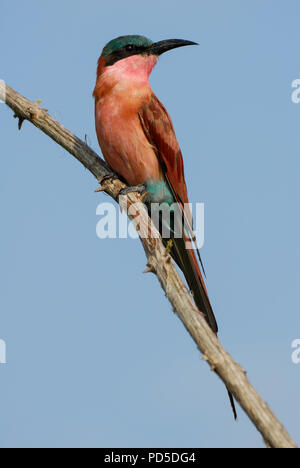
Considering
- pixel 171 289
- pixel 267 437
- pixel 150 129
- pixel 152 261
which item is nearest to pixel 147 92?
pixel 150 129

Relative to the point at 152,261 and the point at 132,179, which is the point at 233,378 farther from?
the point at 132,179

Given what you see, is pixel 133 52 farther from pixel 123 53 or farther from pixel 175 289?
pixel 175 289

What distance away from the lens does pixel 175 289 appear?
379cm

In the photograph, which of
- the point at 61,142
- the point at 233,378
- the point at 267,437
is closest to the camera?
the point at 267,437

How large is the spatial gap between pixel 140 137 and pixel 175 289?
2.13 m

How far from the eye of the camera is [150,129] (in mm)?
5562

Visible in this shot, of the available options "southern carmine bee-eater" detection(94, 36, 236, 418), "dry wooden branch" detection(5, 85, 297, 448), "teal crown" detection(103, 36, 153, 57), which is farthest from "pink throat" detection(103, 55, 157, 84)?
"dry wooden branch" detection(5, 85, 297, 448)

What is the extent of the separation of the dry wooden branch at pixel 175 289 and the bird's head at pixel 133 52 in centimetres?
105

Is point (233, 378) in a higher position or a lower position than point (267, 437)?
higher

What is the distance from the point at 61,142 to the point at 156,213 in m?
1.25

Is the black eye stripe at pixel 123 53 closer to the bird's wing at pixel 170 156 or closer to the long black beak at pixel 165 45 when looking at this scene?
the long black beak at pixel 165 45

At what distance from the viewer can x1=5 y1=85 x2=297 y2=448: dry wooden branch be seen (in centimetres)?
305

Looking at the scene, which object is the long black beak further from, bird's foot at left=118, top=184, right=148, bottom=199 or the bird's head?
bird's foot at left=118, top=184, right=148, bottom=199

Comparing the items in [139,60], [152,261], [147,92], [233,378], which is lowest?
[233,378]
